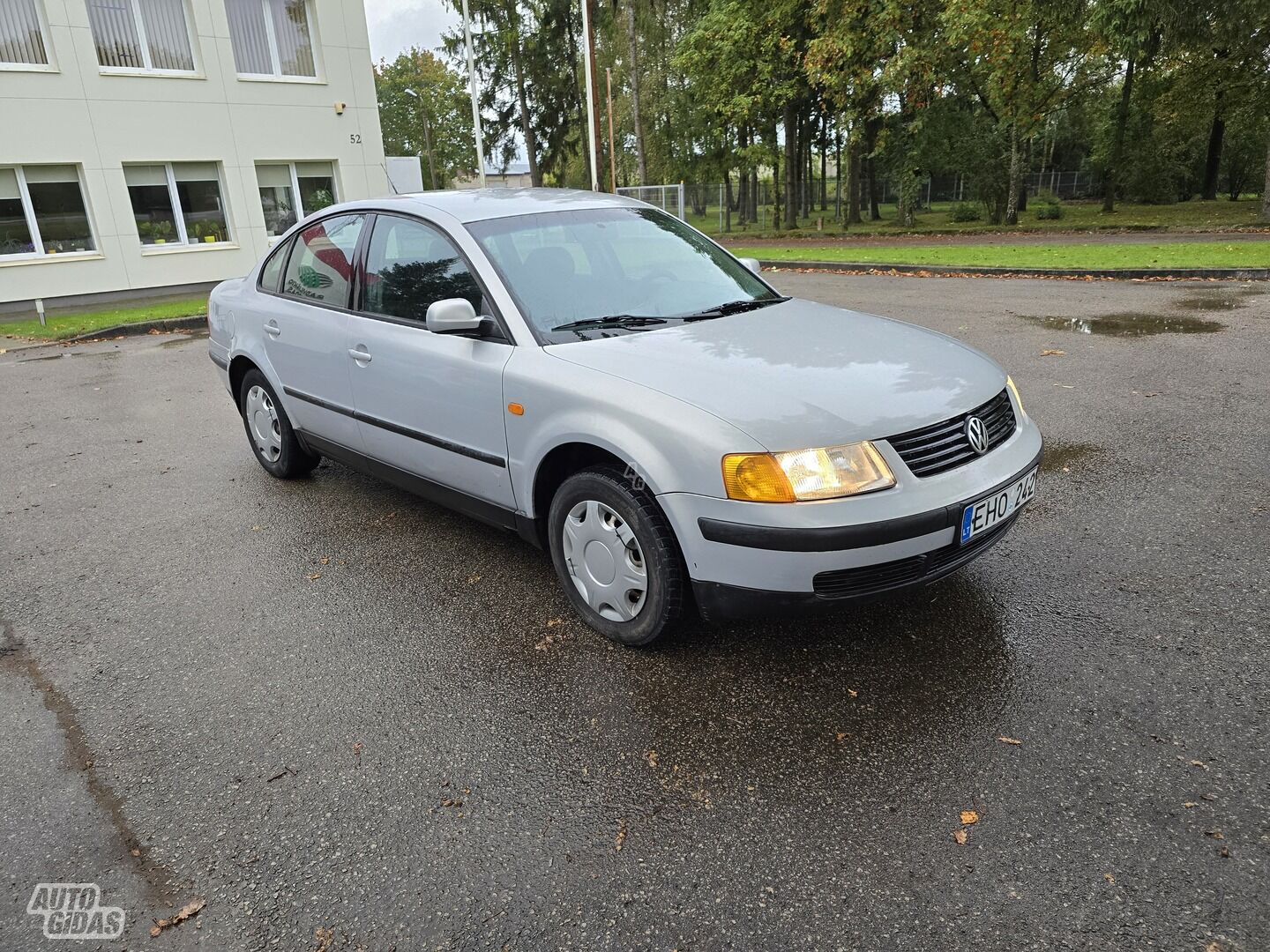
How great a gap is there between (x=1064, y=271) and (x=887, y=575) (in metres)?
13.1

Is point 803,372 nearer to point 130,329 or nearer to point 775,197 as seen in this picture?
point 130,329

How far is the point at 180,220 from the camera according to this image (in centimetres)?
1805

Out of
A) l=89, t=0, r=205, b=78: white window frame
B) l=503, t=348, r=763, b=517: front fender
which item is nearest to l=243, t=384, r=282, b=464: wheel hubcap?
l=503, t=348, r=763, b=517: front fender

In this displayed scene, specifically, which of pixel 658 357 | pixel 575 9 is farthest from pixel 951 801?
pixel 575 9

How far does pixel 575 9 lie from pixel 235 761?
4342 centimetres

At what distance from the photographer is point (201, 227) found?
723 inches

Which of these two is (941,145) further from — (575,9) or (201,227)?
(201,227)

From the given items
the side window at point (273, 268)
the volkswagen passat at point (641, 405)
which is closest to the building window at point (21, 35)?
the side window at point (273, 268)

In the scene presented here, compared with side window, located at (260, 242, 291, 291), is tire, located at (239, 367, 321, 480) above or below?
below

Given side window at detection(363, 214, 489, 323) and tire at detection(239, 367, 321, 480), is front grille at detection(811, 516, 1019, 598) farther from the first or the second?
tire at detection(239, 367, 321, 480)

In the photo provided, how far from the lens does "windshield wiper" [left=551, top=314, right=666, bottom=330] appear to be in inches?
138

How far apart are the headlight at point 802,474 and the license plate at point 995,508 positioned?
38 centimetres

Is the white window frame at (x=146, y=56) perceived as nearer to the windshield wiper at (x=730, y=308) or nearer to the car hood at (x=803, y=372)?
the windshield wiper at (x=730, y=308)

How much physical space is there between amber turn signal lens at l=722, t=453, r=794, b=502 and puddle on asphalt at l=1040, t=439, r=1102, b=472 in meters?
3.00
